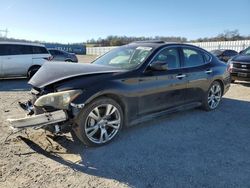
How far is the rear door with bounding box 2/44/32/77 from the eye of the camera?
1188 cm

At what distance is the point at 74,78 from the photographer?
411 centimetres

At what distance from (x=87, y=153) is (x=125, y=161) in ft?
2.03

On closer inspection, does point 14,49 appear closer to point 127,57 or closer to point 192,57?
point 127,57

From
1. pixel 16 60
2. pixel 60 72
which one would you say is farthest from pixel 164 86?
pixel 16 60

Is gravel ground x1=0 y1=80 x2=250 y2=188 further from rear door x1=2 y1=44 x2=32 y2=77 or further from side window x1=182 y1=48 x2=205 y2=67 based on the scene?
rear door x1=2 y1=44 x2=32 y2=77

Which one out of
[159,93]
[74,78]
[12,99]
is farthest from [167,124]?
[12,99]

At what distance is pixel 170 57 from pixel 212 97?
1937 mm

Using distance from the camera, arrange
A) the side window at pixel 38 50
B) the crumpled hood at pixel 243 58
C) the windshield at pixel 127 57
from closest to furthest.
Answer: the windshield at pixel 127 57, the crumpled hood at pixel 243 58, the side window at pixel 38 50

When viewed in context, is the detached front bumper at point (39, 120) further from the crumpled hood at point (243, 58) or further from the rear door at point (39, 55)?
the rear door at point (39, 55)

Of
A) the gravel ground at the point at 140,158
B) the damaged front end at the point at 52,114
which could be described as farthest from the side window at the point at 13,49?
the damaged front end at the point at 52,114

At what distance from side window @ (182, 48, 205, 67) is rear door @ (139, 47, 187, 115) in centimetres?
28

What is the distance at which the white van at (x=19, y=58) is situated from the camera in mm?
11883

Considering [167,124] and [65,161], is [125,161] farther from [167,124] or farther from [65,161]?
[167,124]

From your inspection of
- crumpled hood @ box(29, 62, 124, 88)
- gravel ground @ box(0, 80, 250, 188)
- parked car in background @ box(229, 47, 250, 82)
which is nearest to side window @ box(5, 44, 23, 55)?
gravel ground @ box(0, 80, 250, 188)
